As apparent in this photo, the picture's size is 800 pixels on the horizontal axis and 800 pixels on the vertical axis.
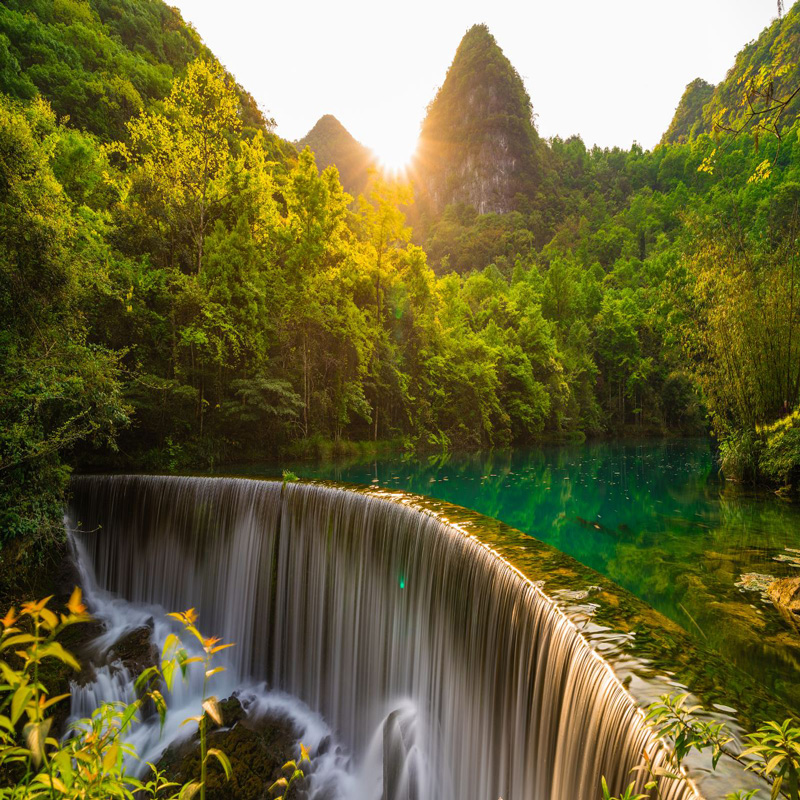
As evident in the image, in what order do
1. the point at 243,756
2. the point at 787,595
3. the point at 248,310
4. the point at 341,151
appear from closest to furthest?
1. the point at 787,595
2. the point at 243,756
3. the point at 248,310
4. the point at 341,151

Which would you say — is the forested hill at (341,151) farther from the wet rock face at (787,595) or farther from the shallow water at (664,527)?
the wet rock face at (787,595)

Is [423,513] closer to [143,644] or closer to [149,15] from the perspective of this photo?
[143,644]

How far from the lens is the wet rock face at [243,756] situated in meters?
5.05

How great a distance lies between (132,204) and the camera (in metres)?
15.2

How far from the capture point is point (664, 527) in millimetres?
8977

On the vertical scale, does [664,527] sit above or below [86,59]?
below

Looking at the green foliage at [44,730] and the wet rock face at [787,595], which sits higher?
the green foliage at [44,730]

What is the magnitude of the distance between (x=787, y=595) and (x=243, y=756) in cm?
667

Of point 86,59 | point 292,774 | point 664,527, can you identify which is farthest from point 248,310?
point 86,59

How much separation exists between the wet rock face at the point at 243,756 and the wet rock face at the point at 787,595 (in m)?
5.96

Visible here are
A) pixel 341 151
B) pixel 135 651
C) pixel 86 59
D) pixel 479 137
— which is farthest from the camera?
pixel 479 137

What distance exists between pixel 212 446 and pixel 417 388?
1212 centimetres

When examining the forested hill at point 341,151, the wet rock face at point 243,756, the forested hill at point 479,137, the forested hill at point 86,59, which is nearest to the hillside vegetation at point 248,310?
the forested hill at point 86,59

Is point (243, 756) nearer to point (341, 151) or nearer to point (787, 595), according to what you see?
point (787, 595)
